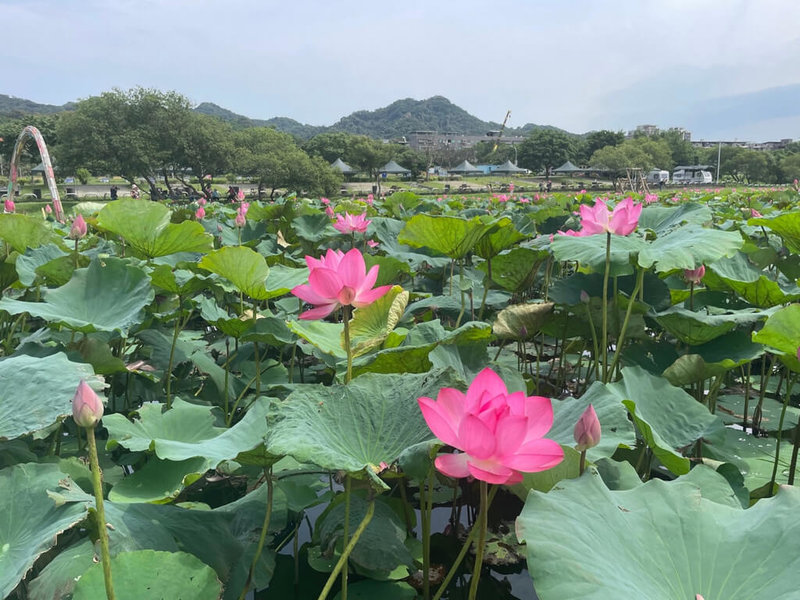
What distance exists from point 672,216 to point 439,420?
1978mm

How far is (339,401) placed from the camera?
0.97 m

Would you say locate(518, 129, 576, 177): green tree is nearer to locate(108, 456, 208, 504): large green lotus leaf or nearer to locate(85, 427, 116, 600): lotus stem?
locate(108, 456, 208, 504): large green lotus leaf

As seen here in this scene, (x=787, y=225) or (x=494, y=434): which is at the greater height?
(x=787, y=225)

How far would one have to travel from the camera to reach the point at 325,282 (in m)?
1.01

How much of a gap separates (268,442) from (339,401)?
6.9 inches

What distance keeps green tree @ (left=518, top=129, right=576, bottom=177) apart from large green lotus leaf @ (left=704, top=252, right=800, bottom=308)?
214ft

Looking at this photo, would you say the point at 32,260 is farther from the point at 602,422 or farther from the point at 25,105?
the point at 25,105

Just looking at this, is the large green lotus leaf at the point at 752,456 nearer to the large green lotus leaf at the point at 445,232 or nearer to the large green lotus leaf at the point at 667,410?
the large green lotus leaf at the point at 667,410

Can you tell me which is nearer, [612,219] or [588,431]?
[588,431]

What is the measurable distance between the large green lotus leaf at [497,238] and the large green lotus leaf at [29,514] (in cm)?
165

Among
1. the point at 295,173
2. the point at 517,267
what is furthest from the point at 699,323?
the point at 295,173

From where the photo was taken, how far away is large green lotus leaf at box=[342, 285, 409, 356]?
1.36m

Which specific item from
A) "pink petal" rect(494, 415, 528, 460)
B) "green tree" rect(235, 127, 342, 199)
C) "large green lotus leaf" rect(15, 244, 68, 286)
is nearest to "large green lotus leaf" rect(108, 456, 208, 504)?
"pink petal" rect(494, 415, 528, 460)

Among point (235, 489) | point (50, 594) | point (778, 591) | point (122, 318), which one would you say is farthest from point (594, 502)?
point (122, 318)
